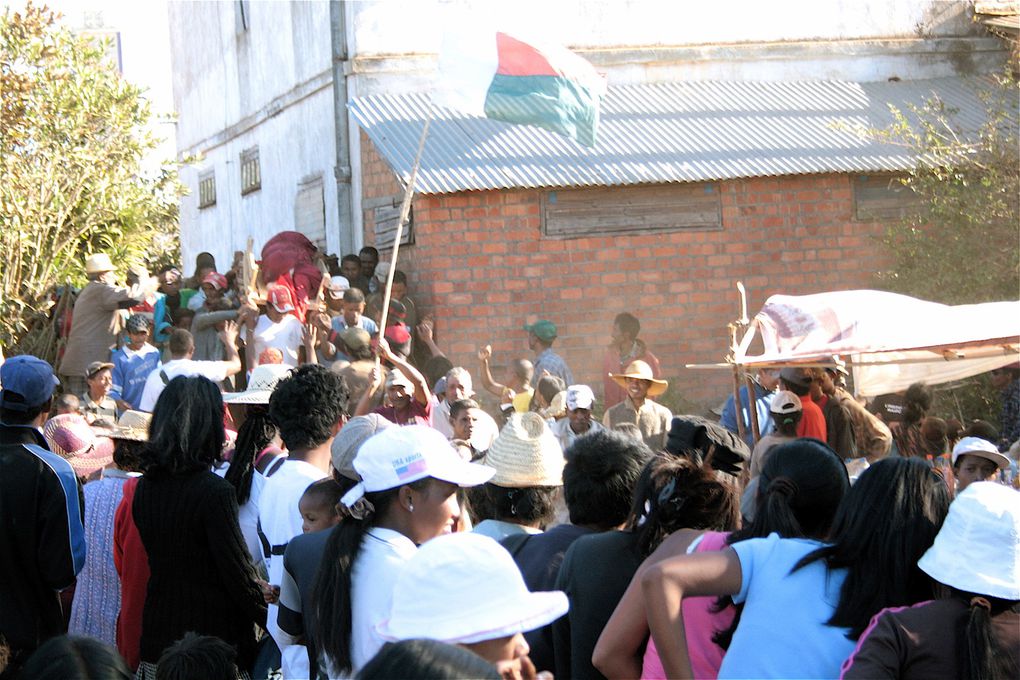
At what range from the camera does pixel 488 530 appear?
4.52 metres

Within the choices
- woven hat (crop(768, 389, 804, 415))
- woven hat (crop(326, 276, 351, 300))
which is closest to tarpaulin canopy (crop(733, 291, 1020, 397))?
woven hat (crop(768, 389, 804, 415))

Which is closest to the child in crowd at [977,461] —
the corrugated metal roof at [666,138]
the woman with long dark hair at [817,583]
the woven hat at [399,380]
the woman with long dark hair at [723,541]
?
the woven hat at [399,380]

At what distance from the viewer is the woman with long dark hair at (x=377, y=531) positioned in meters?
3.45

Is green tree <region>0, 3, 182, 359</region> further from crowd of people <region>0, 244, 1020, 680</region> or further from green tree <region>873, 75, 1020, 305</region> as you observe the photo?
green tree <region>873, 75, 1020, 305</region>

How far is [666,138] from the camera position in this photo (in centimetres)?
1320

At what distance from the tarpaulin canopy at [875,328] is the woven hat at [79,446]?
3.93 metres

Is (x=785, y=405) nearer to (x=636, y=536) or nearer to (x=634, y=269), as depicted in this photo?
(x=636, y=536)

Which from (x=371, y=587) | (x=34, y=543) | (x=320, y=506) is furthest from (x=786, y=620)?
(x=34, y=543)

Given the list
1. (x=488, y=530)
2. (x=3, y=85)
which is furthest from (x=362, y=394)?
(x=3, y=85)

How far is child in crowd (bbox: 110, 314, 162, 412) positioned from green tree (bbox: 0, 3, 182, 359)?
2216 millimetres

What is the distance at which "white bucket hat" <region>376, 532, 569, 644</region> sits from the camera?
8.25ft

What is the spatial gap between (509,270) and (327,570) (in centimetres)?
928

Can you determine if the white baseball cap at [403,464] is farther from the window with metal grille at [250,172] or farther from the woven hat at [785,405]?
the window with metal grille at [250,172]

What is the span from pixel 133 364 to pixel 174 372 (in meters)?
1.44
